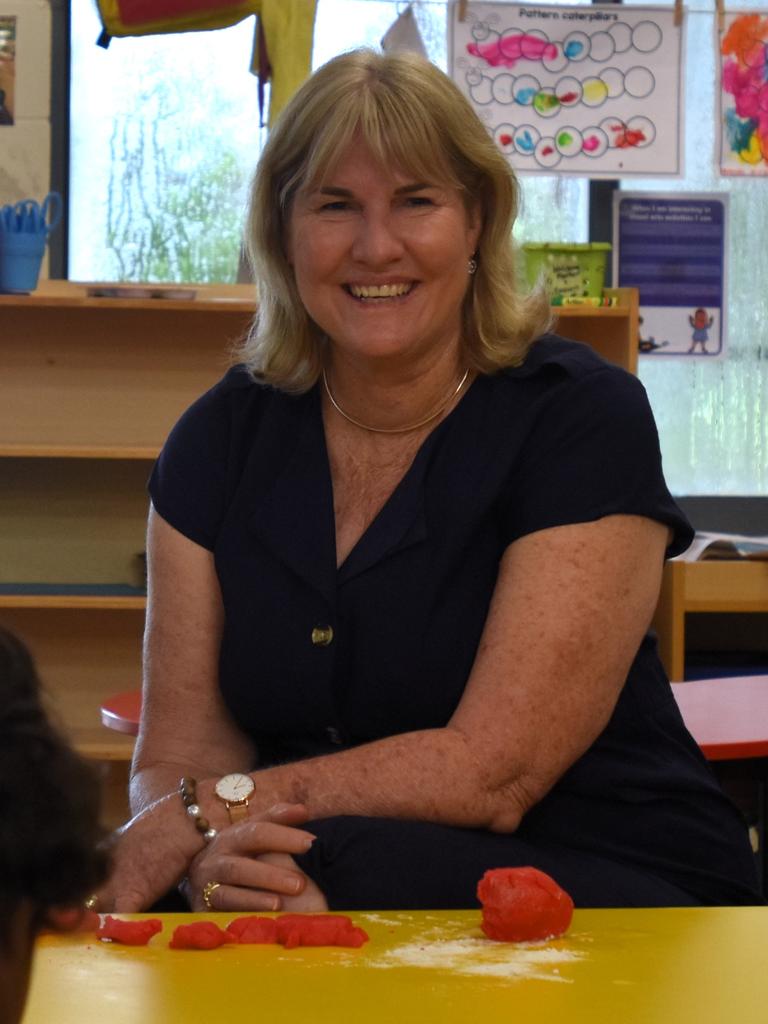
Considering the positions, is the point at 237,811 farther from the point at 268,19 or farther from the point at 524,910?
the point at 268,19

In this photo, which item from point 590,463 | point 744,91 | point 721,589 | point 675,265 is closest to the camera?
point 590,463

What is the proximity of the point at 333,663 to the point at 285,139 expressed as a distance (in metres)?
0.60

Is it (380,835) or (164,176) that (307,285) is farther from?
(164,176)

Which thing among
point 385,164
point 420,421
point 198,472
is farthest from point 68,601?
point 385,164

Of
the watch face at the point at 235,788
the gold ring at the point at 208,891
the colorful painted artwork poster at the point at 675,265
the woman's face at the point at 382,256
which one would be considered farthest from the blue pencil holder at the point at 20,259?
the gold ring at the point at 208,891

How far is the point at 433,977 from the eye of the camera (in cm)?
100

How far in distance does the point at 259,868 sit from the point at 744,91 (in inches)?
139

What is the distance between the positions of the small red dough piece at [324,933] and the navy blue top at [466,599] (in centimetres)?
48

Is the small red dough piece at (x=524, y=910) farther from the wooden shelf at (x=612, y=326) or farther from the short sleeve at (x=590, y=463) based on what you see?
the wooden shelf at (x=612, y=326)

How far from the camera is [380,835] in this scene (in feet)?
4.44

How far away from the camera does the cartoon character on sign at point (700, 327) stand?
14.7 feet

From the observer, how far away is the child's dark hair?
0.56 metres

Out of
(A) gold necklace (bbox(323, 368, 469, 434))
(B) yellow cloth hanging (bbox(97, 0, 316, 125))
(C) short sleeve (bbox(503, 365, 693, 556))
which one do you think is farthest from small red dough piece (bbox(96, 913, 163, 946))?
(B) yellow cloth hanging (bbox(97, 0, 316, 125))

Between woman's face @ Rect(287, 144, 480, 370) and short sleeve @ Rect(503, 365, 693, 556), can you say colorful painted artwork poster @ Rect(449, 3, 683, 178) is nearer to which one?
woman's face @ Rect(287, 144, 480, 370)
